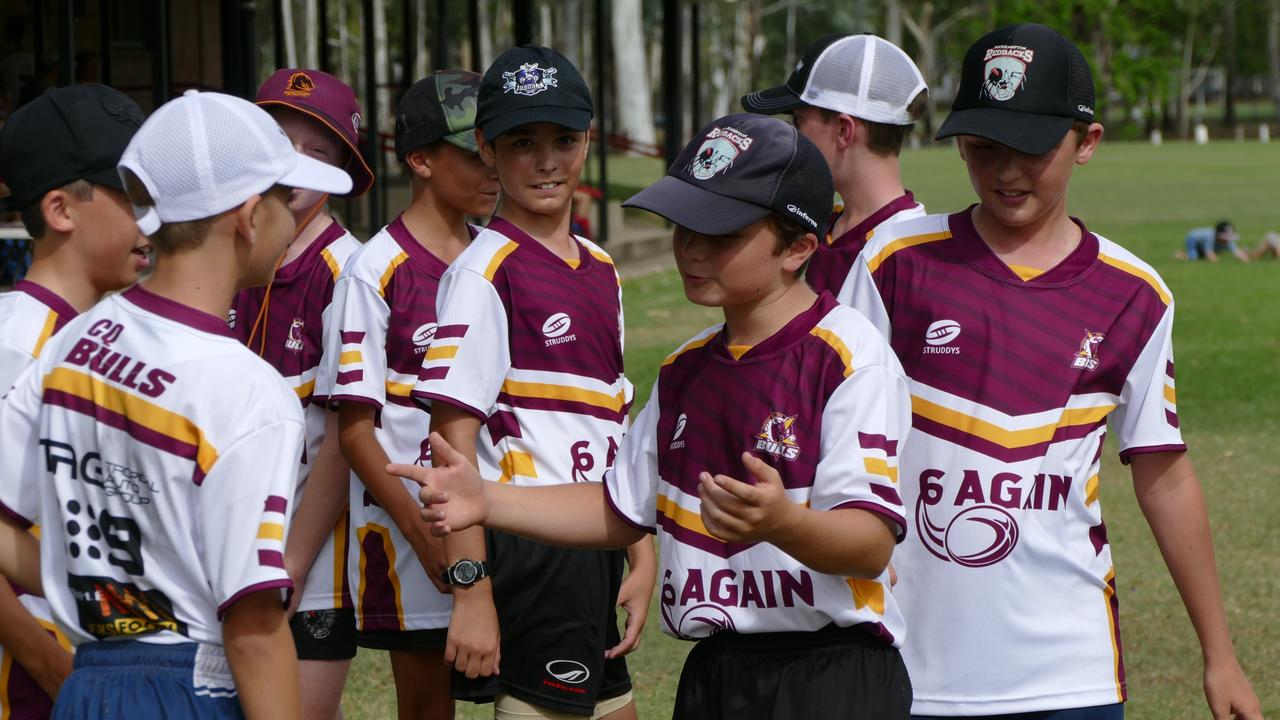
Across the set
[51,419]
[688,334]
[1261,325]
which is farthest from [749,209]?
[1261,325]

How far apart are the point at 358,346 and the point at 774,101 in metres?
1.43

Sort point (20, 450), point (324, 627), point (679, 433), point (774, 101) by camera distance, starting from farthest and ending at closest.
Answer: point (774, 101) < point (324, 627) < point (679, 433) < point (20, 450)

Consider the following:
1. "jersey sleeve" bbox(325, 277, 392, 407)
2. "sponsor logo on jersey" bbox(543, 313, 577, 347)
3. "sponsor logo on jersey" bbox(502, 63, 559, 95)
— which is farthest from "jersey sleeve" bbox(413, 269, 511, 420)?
"sponsor logo on jersey" bbox(502, 63, 559, 95)

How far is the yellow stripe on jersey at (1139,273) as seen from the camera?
139 inches

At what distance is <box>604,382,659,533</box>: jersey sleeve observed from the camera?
3266 millimetres

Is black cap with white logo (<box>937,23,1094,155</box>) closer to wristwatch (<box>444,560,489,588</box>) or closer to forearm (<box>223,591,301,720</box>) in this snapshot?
wristwatch (<box>444,560,489,588</box>)

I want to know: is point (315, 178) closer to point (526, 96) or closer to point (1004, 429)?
point (526, 96)

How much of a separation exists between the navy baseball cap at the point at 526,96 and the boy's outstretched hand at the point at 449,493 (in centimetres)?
110

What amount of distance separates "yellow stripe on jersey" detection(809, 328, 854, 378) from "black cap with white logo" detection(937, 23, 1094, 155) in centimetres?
60

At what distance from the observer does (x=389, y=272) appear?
414 cm

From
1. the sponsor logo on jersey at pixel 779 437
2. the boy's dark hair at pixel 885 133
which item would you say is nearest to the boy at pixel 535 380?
the boy's dark hair at pixel 885 133

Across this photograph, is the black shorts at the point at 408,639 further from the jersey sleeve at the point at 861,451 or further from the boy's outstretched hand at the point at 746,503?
the boy's outstretched hand at the point at 746,503

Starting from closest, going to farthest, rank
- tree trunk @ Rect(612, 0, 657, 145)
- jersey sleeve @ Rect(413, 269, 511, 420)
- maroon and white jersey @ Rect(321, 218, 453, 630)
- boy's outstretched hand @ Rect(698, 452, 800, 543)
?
boy's outstretched hand @ Rect(698, 452, 800, 543), jersey sleeve @ Rect(413, 269, 511, 420), maroon and white jersey @ Rect(321, 218, 453, 630), tree trunk @ Rect(612, 0, 657, 145)

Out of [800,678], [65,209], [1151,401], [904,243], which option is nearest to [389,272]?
[65,209]
